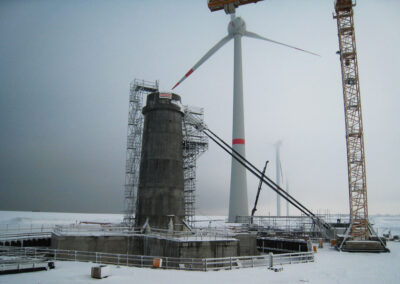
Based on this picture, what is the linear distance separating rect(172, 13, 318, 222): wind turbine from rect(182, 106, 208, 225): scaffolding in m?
9.94

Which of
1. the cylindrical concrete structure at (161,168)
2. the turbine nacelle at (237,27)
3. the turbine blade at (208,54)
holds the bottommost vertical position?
the cylindrical concrete structure at (161,168)

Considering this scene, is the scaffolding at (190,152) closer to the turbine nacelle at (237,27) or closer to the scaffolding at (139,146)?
the scaffolding at (139,146)

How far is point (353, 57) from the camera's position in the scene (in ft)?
153

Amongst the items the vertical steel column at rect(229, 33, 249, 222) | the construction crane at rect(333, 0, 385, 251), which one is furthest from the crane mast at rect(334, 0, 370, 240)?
the vertical steel column at rect(229, 33, 249, 222)

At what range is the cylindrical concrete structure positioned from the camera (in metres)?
35.6

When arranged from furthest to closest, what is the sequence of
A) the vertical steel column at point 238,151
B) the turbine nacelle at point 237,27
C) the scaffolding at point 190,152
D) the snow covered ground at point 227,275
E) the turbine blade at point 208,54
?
the turbine nacelle at point 237,27, the turbine blade at point 208,54, the vertical steel column at point 238,151, the scaffolding at point 190,152, the snow covered ground at point 227,275

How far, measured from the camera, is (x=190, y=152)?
44125mm

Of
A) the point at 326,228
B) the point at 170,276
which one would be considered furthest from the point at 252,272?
the point at 326,228

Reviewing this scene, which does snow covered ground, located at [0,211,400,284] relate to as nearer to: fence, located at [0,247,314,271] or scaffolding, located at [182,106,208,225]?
fence, located at [0,247,314,271]

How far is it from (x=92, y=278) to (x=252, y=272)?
30.8 ft

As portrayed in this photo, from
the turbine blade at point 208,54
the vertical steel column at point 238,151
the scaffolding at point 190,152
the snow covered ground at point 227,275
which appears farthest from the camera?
the turbine blade at point 208,54

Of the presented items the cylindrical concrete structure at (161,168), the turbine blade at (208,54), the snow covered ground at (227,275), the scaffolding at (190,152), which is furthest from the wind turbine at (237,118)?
the snow covered ground at (227,275)

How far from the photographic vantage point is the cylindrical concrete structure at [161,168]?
35594mm

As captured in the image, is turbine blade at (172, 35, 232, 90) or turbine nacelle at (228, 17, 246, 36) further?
turbine nacelle at (228, 17, 246, 36)
